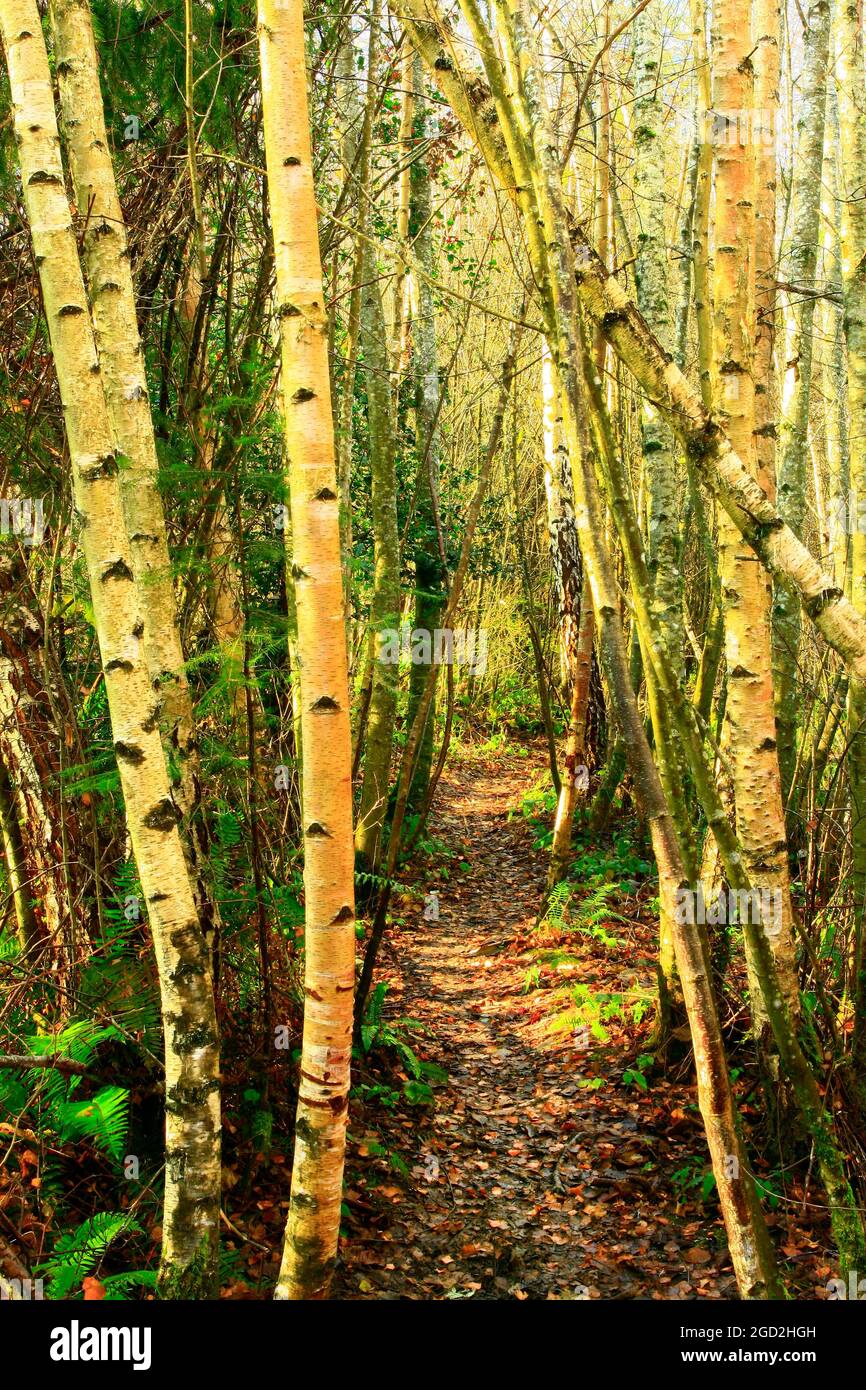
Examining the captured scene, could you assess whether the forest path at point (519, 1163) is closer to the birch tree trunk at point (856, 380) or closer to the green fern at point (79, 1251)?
the green fern at point (79, 1251)

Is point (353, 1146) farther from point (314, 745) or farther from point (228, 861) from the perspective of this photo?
point (314, 745)

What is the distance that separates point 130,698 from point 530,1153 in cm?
341

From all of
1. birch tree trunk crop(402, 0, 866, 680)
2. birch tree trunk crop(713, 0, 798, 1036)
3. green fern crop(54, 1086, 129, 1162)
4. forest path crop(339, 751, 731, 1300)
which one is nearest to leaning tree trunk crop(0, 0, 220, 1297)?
green fern crop(54, 1086, 129, 1162)

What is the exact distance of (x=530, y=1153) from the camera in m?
4.98

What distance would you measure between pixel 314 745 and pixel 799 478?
474 cm

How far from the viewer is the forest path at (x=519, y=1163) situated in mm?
3990

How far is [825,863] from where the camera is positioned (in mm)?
4426

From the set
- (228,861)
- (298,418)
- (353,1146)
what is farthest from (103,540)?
(353,1146)

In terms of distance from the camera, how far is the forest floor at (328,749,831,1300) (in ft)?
13.0

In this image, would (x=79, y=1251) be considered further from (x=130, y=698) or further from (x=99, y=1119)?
(x=130, y=698)

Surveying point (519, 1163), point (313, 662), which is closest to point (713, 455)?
point (313, 662)

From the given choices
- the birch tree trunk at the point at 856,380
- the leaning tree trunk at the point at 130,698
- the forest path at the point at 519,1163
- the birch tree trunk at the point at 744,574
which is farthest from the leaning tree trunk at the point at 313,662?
the birch tree trunk at the point at 744,574

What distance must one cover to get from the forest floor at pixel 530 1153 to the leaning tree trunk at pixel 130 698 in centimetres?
121

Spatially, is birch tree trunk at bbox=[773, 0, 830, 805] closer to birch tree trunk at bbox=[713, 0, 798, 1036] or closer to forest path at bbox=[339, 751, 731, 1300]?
birch tree trunk at bbox=[713, 0, 798, 1036]
